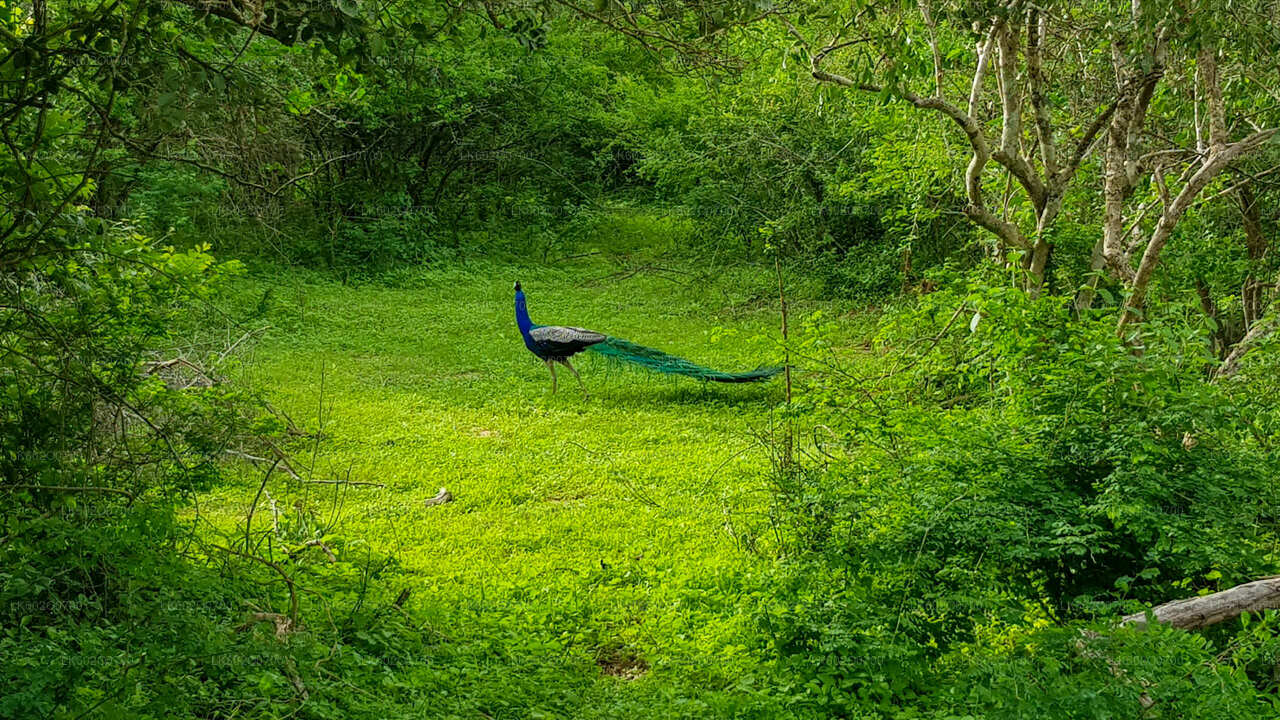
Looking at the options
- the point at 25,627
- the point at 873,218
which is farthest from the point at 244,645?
the point at 873,218

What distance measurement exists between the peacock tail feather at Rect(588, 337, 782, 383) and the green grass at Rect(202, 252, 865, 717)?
0.21 meters

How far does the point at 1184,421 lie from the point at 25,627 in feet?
15.3

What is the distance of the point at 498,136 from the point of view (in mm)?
17719

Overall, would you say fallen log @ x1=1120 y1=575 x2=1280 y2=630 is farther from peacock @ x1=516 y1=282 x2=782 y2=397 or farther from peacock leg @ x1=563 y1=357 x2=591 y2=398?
peacock leg @ x1=563 y1=357 x2=591 y2=398

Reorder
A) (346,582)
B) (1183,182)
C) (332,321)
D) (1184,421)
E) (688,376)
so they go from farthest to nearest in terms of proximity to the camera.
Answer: (332,321) → (688,376) → (1183,182) → (346,582) → (1184,421)

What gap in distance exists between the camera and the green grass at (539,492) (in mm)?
4434

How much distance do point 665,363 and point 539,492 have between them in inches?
124

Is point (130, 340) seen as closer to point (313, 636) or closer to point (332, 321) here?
point (313, 636)

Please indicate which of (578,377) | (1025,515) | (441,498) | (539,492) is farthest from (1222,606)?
(578,377)

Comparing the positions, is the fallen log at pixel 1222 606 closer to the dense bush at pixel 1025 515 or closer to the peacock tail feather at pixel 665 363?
the dense bush at pixel 1025 515

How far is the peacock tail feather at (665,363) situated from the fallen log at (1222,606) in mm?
6390

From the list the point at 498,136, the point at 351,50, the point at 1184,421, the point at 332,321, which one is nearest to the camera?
the point at 351,50

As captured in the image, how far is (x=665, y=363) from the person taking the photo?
33.4ft

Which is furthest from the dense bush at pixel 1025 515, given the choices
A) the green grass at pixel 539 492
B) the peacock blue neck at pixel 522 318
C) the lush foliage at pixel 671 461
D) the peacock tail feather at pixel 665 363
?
the peacock blue neck at pixel 522 318
